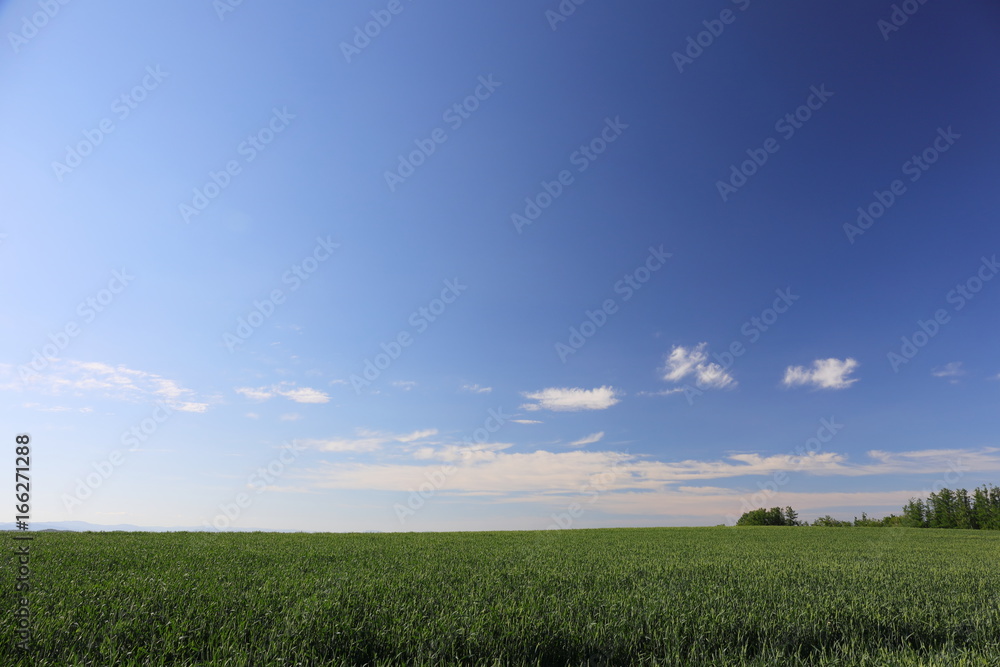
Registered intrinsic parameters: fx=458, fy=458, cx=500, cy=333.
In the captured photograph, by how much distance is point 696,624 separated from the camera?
23.9ft

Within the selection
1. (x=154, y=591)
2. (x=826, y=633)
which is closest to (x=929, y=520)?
(x=826, y=633)

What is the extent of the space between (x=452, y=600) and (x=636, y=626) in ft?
10.2

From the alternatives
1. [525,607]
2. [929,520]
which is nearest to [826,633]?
[525,607]

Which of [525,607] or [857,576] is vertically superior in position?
[525,607]

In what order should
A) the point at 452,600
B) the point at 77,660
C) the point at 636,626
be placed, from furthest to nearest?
the point at 452,600
the point at 636,626
the point at 77,660

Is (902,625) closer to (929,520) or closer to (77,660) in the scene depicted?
(77,660)

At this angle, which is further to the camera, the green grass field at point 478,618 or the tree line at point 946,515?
the tree line at point 946,515

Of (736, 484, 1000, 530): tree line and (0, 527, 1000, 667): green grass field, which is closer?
(0, 527, 1000, 667): green grass field

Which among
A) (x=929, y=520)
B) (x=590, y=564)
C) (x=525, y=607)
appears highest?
(x=525, y=607)

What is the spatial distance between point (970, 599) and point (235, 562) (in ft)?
57.6

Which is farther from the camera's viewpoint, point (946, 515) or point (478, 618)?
point (946, 515)

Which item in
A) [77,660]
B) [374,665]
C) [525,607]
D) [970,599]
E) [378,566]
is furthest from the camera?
[378,566]

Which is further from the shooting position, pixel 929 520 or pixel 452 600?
pixel 929 520

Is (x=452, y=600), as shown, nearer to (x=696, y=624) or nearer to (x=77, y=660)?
(x=696, y=624)
